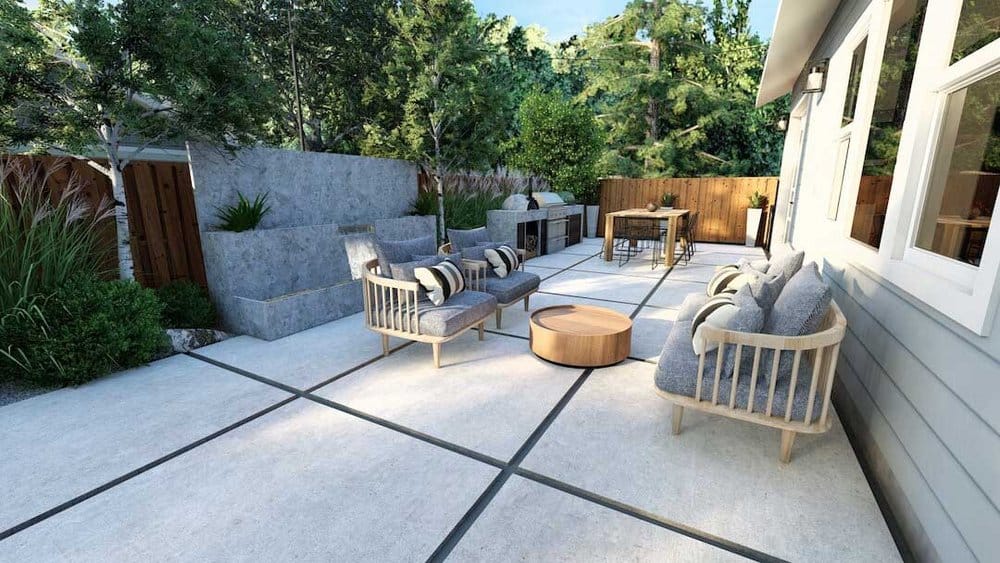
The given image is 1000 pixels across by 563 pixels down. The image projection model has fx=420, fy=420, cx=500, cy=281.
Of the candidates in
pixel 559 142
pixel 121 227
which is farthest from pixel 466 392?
pixel 559 142

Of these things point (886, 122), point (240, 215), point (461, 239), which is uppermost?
point (886, 122)

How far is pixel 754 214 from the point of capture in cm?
905

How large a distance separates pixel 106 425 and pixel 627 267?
20.7ft

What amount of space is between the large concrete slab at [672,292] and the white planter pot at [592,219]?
5037 mm

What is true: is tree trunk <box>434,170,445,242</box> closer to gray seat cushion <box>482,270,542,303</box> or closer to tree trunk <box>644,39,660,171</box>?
gray seat cushion <box>482,270,542,303</box>

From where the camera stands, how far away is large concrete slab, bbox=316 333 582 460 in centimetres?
233

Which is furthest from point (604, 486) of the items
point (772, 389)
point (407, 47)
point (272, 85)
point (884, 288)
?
point (407, 47)

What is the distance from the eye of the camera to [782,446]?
2.01 metres

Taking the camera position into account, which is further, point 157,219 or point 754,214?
point 754,214

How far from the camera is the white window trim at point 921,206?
1.33m

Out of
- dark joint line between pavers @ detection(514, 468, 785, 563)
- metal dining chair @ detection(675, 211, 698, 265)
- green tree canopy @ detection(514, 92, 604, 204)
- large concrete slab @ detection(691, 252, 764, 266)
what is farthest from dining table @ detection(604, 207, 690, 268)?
dark joint line between pavers @ detection(514, 468, 785, 563)

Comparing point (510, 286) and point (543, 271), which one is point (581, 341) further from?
point (543, 271)

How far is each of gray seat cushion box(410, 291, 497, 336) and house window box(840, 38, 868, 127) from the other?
327 centimetres

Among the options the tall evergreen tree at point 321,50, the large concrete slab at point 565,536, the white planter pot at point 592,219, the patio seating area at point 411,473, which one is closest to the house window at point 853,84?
the patio seating area at point 411,473
